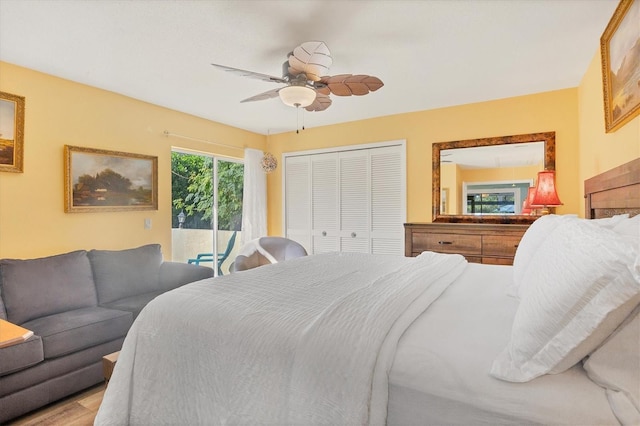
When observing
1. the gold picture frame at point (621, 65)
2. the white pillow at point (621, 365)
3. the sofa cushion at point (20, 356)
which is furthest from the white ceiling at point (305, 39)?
the sofa cushion at point (20, 356)

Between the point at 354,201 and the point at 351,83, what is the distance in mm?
2451

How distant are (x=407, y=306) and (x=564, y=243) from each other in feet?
1.89

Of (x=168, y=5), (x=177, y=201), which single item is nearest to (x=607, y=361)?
(x=168, y=5)

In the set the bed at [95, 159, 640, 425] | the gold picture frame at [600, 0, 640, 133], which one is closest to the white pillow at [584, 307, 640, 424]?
the bed at [95, 159, 640, 425]

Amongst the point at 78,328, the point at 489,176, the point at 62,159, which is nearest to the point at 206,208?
the point at 62,159

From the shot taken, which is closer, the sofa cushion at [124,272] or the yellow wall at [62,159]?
the yellow wall at [62,159]

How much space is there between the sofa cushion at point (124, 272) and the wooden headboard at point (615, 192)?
3.68 metres

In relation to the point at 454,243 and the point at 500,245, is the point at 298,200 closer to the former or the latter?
the point at 454,243

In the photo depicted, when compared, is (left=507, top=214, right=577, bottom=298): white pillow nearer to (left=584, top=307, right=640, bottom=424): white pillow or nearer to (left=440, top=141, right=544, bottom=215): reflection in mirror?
(left=584, top=307, right=640, bottom=424): white pillow

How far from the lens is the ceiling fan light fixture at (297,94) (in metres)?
2.35

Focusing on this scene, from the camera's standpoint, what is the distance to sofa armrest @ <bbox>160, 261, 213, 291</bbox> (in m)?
3.30

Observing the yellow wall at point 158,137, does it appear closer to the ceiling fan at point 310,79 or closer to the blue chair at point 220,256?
the blue chair at point 220,256

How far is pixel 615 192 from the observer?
187 cm

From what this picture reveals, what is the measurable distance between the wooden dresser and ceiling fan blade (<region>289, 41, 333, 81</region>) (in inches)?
79.1
